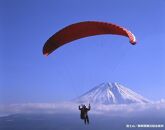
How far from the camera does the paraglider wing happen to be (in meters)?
23.0

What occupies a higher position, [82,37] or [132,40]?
[82,37]

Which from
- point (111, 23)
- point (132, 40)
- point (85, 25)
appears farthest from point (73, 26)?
point (132, 40)

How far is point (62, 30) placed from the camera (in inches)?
965

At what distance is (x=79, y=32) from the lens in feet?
80.5

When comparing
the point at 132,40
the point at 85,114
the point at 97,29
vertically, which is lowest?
the point at 85,114

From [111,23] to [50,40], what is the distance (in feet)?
12.1

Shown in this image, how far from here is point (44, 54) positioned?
25000mm

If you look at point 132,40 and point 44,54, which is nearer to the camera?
point 132,40

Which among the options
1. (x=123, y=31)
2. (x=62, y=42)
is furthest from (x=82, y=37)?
(x=123, y=31)

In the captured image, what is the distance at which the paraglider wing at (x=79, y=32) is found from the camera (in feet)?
75.6

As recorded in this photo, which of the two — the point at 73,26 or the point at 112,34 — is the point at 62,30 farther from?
the point at 112,34

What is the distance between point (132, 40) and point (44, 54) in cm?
539

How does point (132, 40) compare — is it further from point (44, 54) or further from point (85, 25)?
point (44, 54)

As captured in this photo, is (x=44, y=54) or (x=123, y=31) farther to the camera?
(x=44, y=54)
